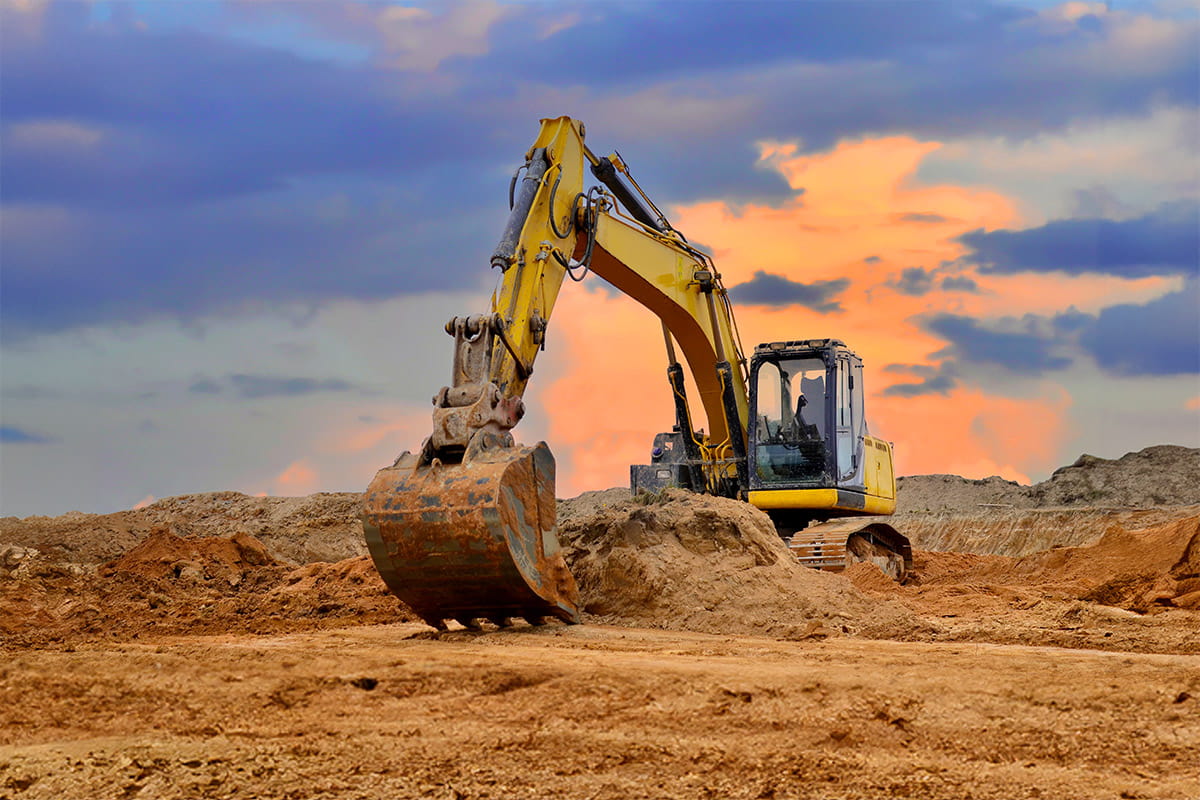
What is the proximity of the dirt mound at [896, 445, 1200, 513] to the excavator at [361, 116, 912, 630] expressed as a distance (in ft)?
42.9

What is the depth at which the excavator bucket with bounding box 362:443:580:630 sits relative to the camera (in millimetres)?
8781

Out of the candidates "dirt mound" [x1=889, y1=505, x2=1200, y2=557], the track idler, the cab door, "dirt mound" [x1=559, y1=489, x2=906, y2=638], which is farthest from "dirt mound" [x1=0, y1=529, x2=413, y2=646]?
"dirt mound" [x1=889, y1=505, x2=1200, y2=557]

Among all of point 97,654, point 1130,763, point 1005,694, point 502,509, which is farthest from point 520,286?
point 1130,763

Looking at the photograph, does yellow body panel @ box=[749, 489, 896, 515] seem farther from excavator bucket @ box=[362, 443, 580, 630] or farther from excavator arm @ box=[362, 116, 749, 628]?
excavator bucket @ box=[362, 443, 580, 630]

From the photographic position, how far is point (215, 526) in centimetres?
2708

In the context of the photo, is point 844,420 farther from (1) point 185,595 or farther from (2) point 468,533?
(1) point 185,595

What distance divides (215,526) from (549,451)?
63.2 ft

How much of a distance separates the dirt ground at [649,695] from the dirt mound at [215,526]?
351 inches

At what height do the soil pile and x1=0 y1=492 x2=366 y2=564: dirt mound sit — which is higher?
x1=0 y1=492 x2=366 y2=564: dirt mound

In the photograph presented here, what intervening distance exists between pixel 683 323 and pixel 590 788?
9081 mm

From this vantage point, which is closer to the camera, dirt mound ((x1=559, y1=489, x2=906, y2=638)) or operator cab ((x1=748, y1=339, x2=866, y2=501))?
dirt mound ((x1=559, y1=489, x2=906, y2=638))

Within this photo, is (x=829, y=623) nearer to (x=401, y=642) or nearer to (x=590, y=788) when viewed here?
(x=401, y=642)

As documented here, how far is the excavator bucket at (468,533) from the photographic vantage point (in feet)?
28.8

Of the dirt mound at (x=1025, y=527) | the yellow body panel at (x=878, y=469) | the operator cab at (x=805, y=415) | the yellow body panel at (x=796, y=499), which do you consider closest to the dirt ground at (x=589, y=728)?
the yellow body panel at (x=796, y=499)
